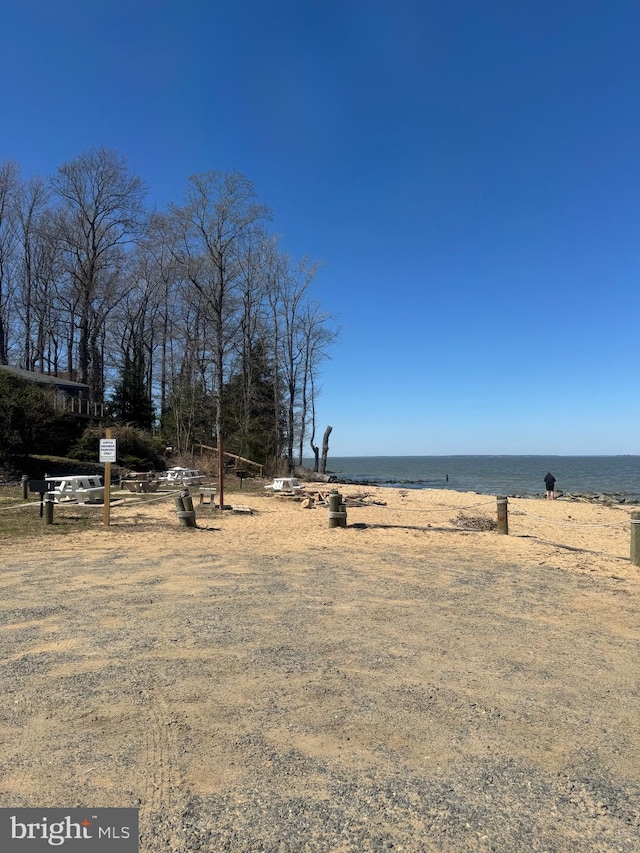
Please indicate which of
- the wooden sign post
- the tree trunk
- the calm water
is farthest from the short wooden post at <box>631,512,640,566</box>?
the tree trunk

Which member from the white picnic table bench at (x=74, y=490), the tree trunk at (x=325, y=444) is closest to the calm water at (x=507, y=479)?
the tree trunk at (x=325, y=444)

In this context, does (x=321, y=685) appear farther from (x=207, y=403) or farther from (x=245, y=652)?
(x=207, y=403)

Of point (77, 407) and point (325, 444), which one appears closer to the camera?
point (77, 407)

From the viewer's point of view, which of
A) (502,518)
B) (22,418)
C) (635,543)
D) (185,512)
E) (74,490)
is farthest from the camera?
(22,418)

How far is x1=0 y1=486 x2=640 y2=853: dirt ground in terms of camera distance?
8.41 ft

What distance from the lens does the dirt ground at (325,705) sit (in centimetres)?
256

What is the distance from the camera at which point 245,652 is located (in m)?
4.59

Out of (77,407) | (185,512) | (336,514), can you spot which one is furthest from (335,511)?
(77,407)

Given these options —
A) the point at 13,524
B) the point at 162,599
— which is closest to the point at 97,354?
the point at 13,524

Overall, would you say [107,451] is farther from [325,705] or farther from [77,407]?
[77,407]

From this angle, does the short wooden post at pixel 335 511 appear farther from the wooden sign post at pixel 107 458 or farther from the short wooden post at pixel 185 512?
the wooden sign post at pixel 107 458

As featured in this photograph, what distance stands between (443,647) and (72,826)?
3.36 m

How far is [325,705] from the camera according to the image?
12.1 ft

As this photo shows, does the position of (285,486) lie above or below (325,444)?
below
